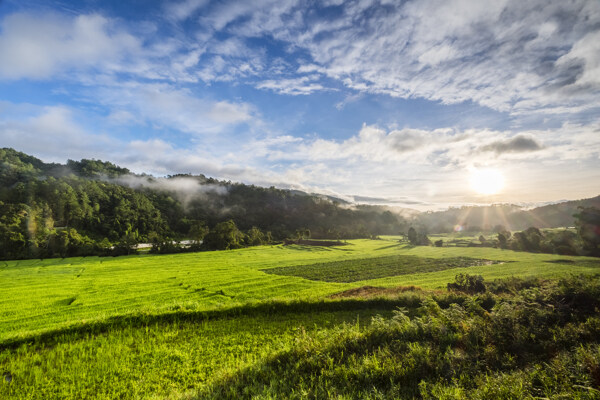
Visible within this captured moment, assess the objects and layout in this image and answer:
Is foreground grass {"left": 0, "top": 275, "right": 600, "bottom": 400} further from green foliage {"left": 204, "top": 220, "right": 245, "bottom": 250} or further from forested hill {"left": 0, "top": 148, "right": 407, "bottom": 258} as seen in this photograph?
green foliage {"left": 204, "top": 220, "right": 245, "bottom": 250}

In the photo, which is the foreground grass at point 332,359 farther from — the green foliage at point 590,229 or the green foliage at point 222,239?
the green foliage at point 590,229

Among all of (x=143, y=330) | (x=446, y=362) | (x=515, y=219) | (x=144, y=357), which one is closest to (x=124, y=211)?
(x=143, y=330)

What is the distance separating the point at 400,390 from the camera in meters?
7.13

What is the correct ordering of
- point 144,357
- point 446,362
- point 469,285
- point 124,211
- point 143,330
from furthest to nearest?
point 124,211
point 469,285
point 143,330
point 144,357
point 446,362

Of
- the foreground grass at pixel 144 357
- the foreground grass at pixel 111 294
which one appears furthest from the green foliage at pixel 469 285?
the foreground grass at pixel 144 357

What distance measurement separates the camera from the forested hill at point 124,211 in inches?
2687

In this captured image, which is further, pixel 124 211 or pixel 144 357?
pixel 124 211

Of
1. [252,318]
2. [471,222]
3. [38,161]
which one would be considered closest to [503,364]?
[252,318]

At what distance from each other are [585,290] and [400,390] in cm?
1359

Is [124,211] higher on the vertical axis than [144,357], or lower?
higher

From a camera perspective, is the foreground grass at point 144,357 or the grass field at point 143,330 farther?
the grass field at point 143,330

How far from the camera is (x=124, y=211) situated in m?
112

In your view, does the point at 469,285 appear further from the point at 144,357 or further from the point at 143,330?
the point at 143,330

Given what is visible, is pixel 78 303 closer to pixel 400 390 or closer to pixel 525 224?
pixel 400 390
